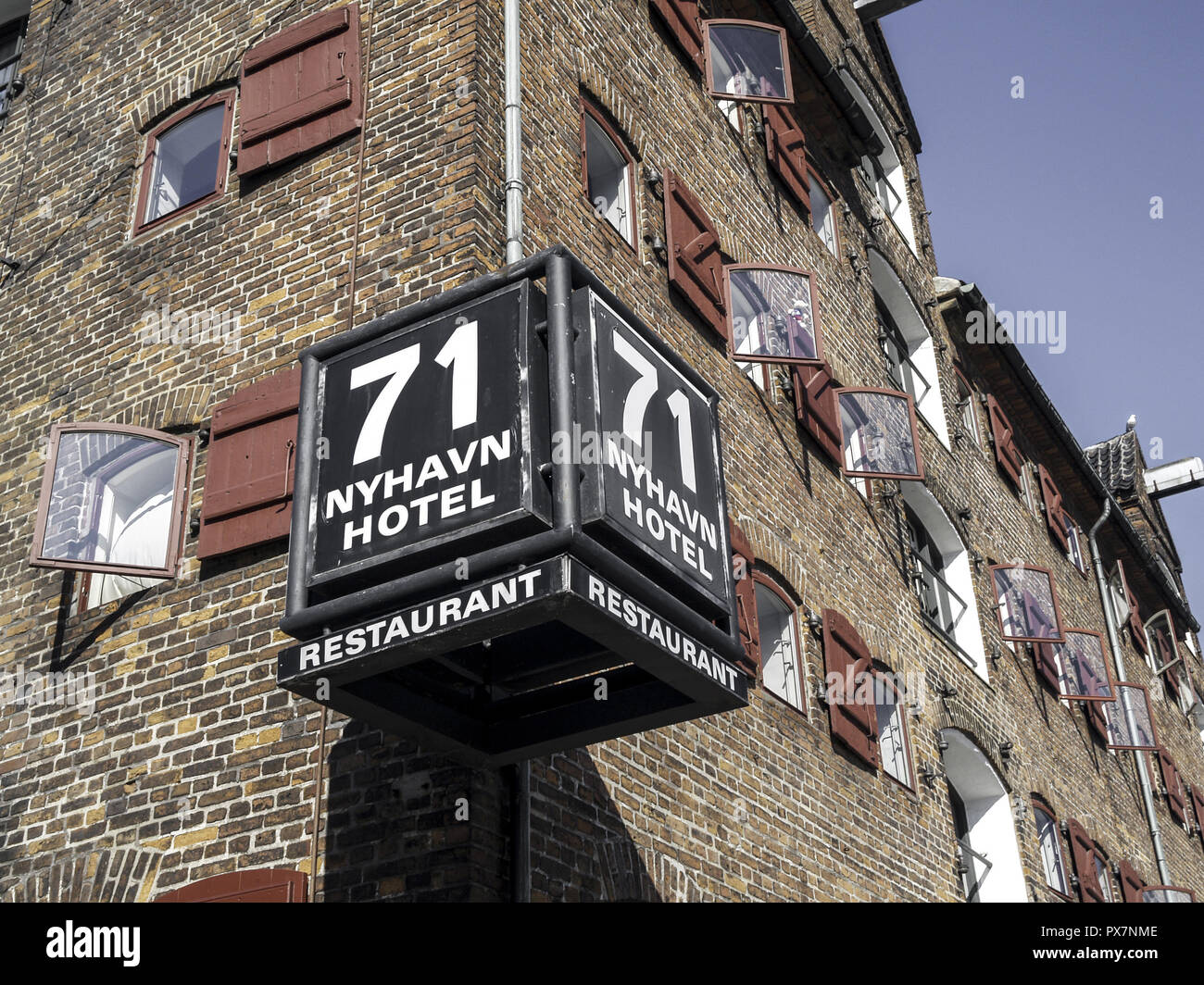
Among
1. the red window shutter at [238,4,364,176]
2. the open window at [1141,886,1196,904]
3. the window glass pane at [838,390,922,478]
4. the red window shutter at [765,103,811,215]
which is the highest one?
the red window shutter at [765,103,811,215]

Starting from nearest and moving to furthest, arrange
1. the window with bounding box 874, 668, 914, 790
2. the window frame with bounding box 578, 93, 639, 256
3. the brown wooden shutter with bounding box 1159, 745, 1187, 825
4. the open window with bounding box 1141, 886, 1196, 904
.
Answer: the window frame with bounding box 578, 93, 639, 256 < the window with bounding box 874, 668, 914, 790 < the open window with bounding box 1141, 886, 1196, 904 < the brown wooden shutter with bounding box 1159, 745, 1187, 825

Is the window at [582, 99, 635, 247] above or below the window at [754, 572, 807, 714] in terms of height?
above

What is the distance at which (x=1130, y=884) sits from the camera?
661 inches

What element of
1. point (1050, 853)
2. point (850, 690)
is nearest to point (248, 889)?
point (850, 690)

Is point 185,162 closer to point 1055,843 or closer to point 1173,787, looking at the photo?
point 1055,843

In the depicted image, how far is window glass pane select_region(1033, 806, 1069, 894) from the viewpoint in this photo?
14281 mm

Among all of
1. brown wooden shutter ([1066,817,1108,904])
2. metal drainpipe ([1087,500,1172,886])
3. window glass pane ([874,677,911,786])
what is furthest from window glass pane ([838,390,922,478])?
metal drainpipe ([1087,500,1172,886])

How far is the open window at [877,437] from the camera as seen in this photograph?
12195 mm

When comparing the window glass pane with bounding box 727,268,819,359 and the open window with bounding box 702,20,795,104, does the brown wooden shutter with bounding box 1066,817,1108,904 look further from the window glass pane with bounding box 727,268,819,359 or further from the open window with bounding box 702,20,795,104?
the open window with bounding box 702,20,795,104

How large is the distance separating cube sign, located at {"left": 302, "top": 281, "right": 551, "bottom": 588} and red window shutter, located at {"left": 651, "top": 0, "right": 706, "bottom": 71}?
6.93 m

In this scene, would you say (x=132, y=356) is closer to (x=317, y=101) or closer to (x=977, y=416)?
(x=317, y=101)

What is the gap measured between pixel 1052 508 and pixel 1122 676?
296 centimetres

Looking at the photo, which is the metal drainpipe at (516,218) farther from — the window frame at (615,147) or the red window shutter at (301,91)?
the red window shutter at (301,91)

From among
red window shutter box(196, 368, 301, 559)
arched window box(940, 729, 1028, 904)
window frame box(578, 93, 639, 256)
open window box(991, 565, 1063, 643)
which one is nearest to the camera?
red window shutter box(196, 368, 301, 559)
